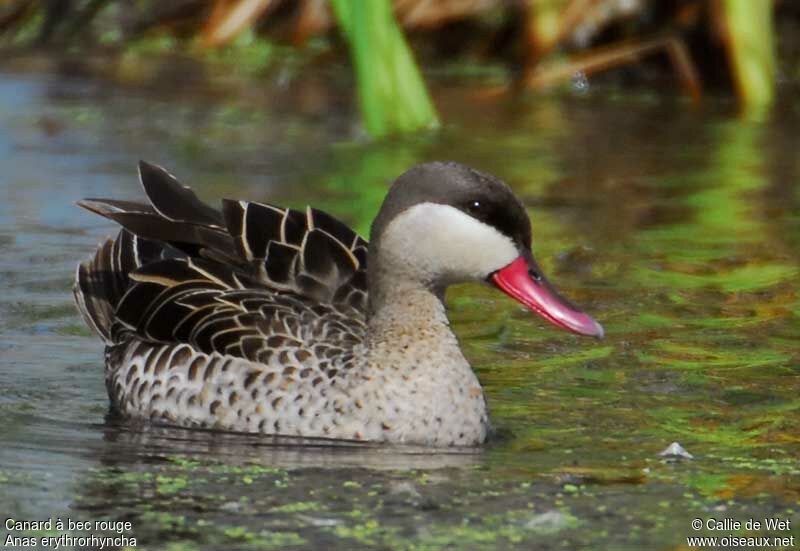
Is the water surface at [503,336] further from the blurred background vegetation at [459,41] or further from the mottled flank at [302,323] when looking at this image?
the blurred background vegetation at [459,41]

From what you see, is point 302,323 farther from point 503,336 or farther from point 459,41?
point 459,41

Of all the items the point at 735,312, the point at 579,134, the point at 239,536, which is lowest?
the point at 239,536

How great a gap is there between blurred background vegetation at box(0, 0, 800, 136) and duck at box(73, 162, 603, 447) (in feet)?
13.1

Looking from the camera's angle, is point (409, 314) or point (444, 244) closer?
point (444, 244)

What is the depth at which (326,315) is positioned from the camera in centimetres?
634

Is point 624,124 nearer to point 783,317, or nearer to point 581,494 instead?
point 783,317

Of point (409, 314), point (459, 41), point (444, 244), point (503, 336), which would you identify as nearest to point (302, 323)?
point (409, 314)

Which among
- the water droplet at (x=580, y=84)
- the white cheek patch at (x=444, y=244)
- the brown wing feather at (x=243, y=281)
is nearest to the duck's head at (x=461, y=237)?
the white cheek patch at (x=444, y=244)

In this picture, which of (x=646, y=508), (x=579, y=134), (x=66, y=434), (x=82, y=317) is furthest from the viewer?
(x=579, y=134)

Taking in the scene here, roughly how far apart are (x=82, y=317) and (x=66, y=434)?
1.56 meters

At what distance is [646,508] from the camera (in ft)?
17.2

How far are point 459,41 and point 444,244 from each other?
897 cm

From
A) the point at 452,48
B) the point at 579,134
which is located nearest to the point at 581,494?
the point at 579,134

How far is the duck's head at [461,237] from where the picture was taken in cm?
591
